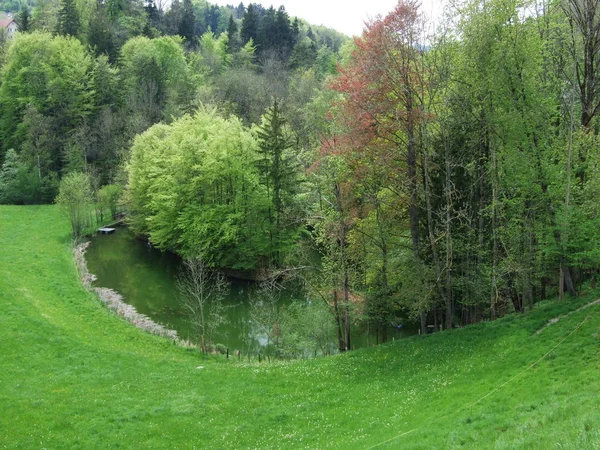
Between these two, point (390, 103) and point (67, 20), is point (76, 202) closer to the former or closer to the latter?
point (390, 103)

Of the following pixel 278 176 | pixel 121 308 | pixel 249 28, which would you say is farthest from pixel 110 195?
pixel 249 28

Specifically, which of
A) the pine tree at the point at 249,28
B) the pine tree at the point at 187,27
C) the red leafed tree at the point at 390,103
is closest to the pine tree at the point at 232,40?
the pine tree at the point at 249,28

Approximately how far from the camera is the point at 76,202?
49.3m

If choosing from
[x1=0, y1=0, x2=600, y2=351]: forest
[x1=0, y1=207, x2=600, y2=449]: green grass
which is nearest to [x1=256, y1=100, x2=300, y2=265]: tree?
[x1=0, y1=0, x2=600, y2=351]: forest

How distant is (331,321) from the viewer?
28.8 meters

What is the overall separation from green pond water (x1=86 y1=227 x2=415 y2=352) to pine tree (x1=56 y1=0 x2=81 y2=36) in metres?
45.6

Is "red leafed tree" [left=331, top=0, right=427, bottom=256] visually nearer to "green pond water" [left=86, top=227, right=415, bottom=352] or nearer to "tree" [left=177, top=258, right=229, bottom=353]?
"green pond water" [left=86, top=227, right=415, bottom=352]

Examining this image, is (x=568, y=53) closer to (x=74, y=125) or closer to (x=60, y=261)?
(x=60, y=261)

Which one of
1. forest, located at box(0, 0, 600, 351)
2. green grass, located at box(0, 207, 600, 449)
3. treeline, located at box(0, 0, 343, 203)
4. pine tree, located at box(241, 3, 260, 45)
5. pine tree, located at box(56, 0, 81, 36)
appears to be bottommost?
green grass, located at box(0, 207, 600, 449)

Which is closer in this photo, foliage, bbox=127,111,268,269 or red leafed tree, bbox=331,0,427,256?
red leafed tree, bbox=331,0,427,256

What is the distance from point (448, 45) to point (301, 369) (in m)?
15.7

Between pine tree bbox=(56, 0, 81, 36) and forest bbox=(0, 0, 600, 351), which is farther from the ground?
pine tree bbox=(56, 0, 81, 36)

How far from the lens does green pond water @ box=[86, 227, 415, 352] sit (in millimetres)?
32188

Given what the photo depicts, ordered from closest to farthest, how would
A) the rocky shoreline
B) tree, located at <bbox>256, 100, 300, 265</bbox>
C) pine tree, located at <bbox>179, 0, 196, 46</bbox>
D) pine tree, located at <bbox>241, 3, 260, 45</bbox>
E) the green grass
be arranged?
the green grass < the rocky shoreline < tree, located at <bbox>256, 100, 300, 265</bbox> < pine tree, located at <bbox>241, 3, 260, 45</bbox> < pine tree, located at <bbox>179, 0, 196, 46</bbox>
